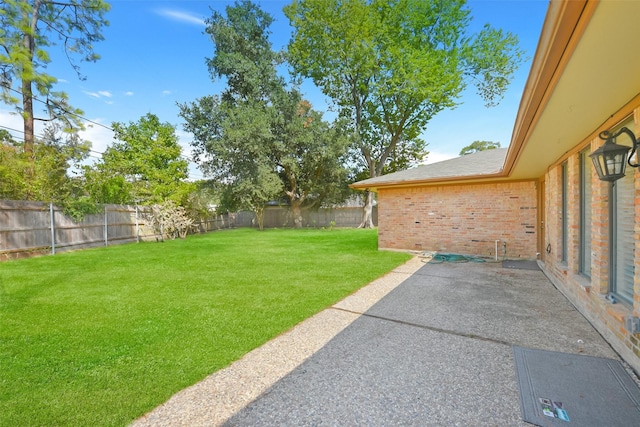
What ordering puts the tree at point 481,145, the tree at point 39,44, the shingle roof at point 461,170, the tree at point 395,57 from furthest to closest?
the tree at point 481,145 < the tree at point 395,57 < the tree at point 39,44 < the shingle roof at point 461,170

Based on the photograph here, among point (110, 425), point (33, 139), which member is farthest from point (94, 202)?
point (110, 425)

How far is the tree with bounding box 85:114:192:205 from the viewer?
13266mm

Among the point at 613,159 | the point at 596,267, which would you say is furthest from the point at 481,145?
the point at 613,159

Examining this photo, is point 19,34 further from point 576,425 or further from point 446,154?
point 446,154

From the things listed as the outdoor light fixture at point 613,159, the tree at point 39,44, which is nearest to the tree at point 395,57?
the tree at point 39,44

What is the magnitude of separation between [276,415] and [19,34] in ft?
58.4

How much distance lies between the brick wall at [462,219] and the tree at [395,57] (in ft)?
35.6

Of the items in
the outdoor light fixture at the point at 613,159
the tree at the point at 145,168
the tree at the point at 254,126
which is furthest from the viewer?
the tree at the point at 254,126

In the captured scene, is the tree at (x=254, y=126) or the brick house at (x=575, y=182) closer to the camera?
the brick house at (x=575, y=182)

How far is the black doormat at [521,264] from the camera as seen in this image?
6812 millimetres

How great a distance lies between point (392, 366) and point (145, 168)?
1618 centimetres

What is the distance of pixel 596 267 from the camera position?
131 inches

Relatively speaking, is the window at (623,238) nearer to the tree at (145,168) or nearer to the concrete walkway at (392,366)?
the concrete walkway at (392,366)

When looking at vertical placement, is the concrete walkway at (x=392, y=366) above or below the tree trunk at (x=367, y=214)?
below
